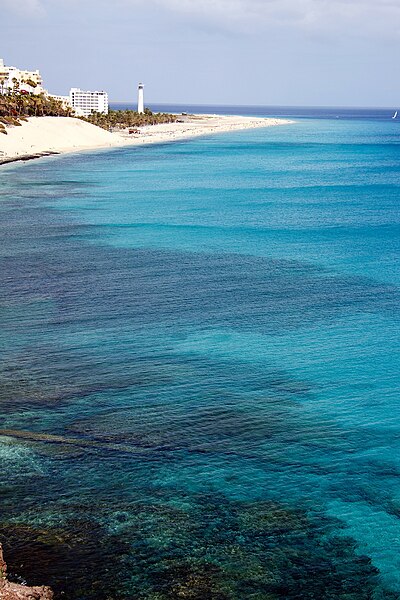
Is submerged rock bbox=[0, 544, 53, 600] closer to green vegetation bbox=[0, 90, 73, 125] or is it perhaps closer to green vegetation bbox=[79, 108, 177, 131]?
green vegetation bbox=[0, 90, 73, 125]

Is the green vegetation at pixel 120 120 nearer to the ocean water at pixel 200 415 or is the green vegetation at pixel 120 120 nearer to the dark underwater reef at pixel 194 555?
the ocean water at pixel 200 415

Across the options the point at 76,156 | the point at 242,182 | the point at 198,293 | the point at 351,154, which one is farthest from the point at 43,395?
the point at 351,154

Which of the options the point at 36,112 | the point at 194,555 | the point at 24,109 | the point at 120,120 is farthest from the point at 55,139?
the point at 194,555

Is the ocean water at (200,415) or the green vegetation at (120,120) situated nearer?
the ocean water at (200,415)

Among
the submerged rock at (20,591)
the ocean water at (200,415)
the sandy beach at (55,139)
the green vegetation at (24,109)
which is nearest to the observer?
the submerged rock at (20,591)

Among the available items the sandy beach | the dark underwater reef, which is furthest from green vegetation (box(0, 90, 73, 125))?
the dark underwater reef

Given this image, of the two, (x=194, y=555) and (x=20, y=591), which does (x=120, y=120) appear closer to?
(x=194, y=555)

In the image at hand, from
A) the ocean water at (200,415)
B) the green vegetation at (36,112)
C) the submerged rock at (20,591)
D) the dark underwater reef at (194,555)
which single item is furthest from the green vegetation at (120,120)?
the submerged rock at (20,591)
